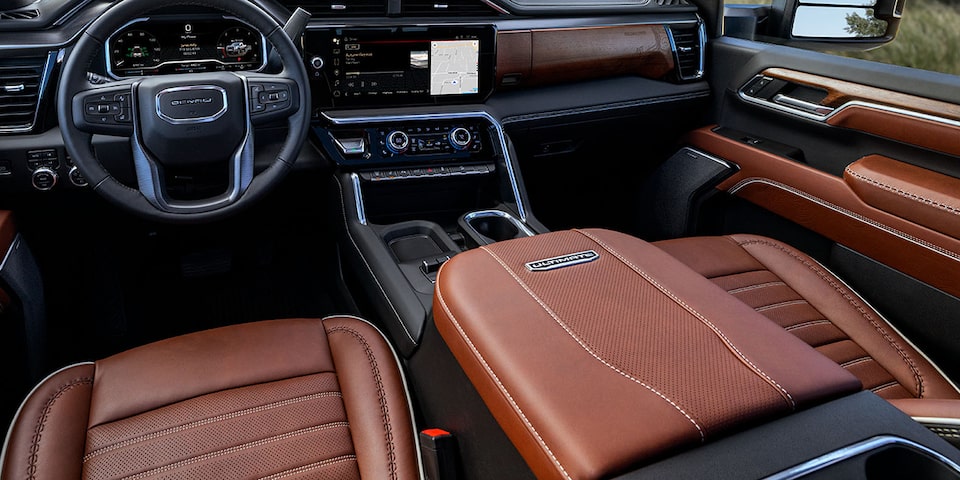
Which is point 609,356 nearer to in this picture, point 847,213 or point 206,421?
point 206,421

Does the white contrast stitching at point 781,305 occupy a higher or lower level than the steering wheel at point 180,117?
lower

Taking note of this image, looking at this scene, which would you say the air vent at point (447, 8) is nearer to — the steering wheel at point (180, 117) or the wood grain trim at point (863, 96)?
the steering wheel at point (180, 117)

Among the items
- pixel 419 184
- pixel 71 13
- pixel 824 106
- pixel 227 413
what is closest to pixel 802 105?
pixel 824 106

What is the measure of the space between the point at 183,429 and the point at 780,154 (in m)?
1.82

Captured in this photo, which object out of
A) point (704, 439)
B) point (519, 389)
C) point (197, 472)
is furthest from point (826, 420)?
point (197, 472)

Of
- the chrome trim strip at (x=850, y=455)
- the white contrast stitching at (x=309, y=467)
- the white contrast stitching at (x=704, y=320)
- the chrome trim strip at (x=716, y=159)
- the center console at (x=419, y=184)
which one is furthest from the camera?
the chrome trim strip at (x=716, y=159)

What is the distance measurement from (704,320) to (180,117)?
44.2 inches

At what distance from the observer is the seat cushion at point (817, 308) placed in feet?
4.59

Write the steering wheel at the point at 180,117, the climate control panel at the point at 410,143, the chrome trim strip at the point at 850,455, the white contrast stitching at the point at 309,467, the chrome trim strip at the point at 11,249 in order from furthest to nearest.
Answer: the climate control panel at the point at 410,143, the chrome trim strip at the point at 11,249, the steering wheel at the point at 180,117, the white contrast stitching at the point at 309,467, the chrome trim strip at the point at 850,455

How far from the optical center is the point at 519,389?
2.97 feet

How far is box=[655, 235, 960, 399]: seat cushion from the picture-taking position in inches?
55.1

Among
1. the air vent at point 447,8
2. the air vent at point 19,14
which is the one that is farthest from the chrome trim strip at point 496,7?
the air vent at point 19,14

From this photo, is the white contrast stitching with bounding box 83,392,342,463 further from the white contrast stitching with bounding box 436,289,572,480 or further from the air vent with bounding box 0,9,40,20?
the air vent with bounding box 0,9,40,20

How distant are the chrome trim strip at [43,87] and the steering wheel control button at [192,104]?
0.33 m
